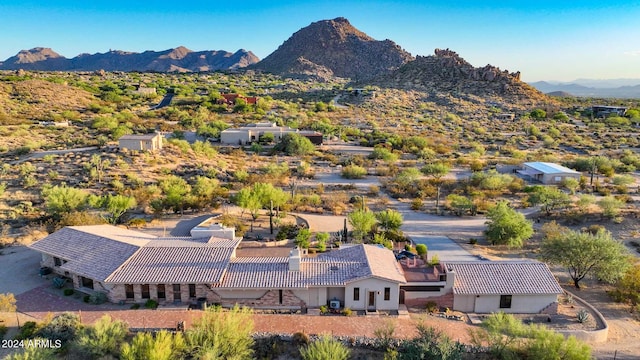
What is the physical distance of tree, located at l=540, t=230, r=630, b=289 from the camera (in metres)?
21.9

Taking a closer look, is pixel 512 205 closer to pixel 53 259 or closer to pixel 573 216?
pixel 573 216

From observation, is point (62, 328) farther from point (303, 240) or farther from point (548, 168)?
point (548, 168)

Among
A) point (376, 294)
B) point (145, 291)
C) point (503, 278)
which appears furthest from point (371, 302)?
point (145, 291)

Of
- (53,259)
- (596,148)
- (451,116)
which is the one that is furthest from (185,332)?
(451,116)

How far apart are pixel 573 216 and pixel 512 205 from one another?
4.87 m

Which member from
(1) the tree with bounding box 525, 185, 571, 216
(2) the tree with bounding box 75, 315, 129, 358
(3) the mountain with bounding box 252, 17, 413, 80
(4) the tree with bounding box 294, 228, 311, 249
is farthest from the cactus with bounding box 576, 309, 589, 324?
(3) the mountain with bounding box 252, 17, 413, 80

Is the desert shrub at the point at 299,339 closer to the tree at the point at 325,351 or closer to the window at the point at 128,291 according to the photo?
the tree at the point at 325,351

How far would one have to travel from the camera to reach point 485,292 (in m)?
19.5

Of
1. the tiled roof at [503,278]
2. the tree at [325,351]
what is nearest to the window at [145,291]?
the tree at [325,351]

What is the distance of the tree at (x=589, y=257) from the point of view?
71.9 feet

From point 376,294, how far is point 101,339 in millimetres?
10976

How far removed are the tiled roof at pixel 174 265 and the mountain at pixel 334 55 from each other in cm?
14547

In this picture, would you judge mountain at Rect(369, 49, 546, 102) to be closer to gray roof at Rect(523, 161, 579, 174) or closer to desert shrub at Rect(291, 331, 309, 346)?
gray roof at Rect(523, 161, 579, 174)

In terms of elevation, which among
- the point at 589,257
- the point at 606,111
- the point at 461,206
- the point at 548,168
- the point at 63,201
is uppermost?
the point at 606,111
